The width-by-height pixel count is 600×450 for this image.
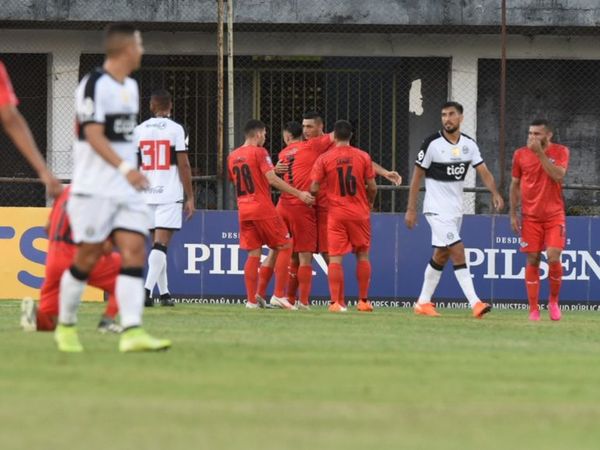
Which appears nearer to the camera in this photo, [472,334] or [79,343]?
[79,343]

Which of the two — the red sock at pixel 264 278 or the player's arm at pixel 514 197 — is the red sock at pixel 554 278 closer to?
the player's arm at pixel 514 197

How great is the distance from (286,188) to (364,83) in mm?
7129

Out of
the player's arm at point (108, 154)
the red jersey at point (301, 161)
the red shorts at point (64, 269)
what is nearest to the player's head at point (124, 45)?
the player's arm at point (108, 154)

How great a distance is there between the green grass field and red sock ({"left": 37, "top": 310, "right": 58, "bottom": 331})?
0.16m

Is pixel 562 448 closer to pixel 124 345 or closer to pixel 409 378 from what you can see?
pixel 409 378

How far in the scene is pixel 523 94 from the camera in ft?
87.1

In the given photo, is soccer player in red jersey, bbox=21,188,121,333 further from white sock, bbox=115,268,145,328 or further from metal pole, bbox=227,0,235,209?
metal pole, bbox=227,0,235,209

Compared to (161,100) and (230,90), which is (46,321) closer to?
(161,100)

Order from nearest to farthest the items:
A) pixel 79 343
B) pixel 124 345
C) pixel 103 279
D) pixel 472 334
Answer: pixel 124 345
pixel 79 343
pixel 103 279
pixel 472 334

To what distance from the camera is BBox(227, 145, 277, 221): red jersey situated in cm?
1906

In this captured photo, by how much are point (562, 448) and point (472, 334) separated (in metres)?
7.50

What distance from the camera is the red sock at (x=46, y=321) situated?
1211cm

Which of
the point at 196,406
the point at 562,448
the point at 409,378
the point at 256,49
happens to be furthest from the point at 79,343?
the point at 256,49

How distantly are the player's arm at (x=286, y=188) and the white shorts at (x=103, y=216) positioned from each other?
8.43 meters
